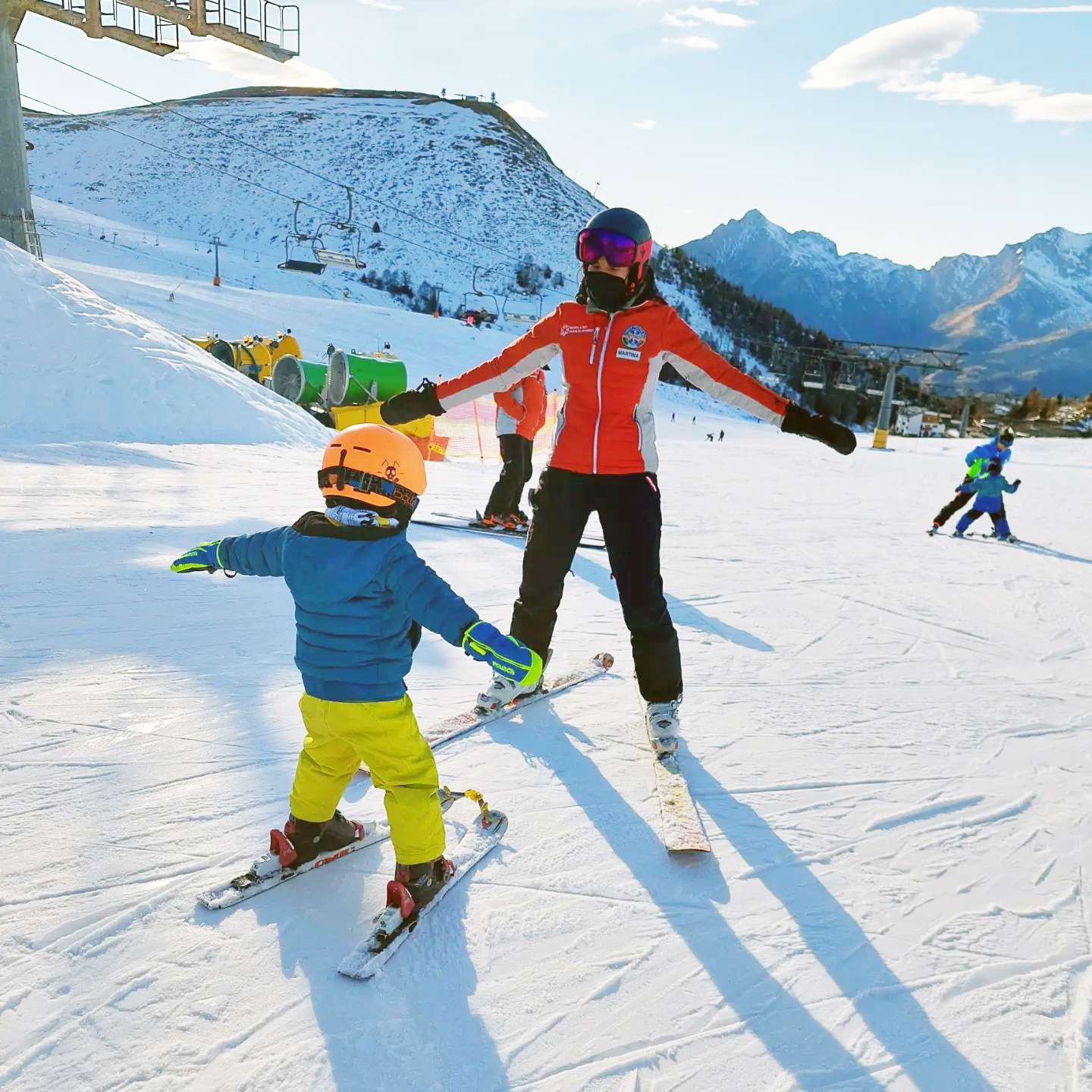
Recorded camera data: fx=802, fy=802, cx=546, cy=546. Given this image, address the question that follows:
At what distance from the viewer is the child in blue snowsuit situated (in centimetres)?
894

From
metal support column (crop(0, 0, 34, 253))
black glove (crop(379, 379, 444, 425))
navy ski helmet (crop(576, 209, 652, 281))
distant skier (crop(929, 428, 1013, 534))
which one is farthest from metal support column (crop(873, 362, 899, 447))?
black glove (crop(379, 379, 444, 425))

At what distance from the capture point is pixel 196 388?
9602 millimetres

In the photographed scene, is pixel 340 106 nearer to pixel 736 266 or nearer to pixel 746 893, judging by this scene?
pixel 746 893

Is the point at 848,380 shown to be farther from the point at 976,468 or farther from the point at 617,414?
the point at 617,414

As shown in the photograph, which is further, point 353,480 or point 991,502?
point 991,502

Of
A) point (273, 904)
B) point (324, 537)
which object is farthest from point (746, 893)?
point (324, 537)

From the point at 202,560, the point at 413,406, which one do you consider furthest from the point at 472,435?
the point at 202,560

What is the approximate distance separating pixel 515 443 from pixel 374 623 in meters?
4.92

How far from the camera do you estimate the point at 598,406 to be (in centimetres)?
290

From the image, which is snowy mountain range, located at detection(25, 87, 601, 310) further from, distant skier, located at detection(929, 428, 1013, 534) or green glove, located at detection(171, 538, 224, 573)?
green glove, located at detection(171, 538, 224, 573)

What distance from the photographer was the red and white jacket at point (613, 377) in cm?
282

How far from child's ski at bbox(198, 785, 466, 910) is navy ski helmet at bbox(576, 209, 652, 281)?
1.96m

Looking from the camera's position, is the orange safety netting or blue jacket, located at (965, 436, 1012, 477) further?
the orange safety netting

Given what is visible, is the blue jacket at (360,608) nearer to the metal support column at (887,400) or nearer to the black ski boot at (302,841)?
the black ski boot at (302,841)
